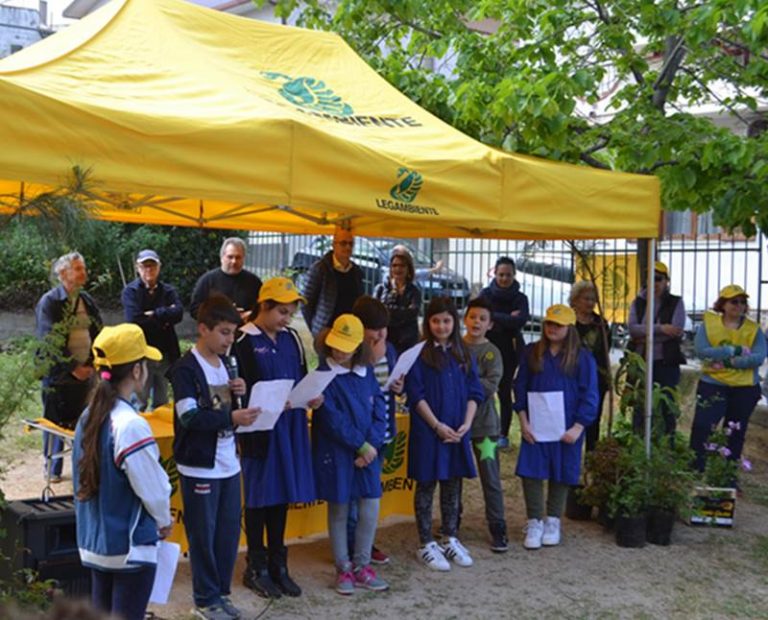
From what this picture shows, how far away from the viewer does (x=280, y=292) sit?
5.52m

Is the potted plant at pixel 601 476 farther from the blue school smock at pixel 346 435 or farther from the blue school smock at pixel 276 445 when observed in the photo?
the blue school smock at pixel 276 445

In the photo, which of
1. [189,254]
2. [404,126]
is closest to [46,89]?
[404,126]

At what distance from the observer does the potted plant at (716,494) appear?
754 cm

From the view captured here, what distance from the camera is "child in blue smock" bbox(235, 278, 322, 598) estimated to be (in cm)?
554

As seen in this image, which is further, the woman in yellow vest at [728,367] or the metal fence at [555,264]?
the metal fence at [555,264]

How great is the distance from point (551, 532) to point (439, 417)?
129cm

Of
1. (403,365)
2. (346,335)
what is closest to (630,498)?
(403,365)

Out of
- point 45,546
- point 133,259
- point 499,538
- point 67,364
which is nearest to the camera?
point 45,546

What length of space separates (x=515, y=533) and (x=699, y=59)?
6168 mm

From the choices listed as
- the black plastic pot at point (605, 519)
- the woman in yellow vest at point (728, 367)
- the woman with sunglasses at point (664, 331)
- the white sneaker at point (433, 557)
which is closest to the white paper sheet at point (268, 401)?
the white sneaker at point (433, 557)

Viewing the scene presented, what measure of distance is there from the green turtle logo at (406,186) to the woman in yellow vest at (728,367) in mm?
3669

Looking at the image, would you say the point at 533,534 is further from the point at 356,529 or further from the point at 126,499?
the point at 126,499

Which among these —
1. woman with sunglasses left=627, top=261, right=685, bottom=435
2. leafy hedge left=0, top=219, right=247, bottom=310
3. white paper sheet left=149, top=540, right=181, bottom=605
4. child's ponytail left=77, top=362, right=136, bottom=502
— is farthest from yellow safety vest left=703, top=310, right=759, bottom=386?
leafy hedge left=0, top=219, right=247, bottom=310

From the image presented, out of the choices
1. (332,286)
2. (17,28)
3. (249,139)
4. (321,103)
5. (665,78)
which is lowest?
(332,286)
